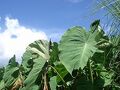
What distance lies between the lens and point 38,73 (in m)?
3.43

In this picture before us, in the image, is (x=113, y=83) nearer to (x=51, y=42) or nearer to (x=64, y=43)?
(x=64, y=43)

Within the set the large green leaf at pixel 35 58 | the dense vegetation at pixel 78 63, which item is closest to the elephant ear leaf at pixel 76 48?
the dense vegetation at pixel 78 63

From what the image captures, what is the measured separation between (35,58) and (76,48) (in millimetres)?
639

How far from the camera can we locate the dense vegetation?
3078mm

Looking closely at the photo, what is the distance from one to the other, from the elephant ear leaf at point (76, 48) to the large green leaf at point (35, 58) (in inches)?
11.4

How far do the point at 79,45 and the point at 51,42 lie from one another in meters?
0.50

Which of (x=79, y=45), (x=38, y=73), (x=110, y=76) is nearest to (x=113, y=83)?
(x=110, y=76)

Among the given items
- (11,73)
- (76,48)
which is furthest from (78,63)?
(11,73)

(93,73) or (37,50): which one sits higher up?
(37,50)

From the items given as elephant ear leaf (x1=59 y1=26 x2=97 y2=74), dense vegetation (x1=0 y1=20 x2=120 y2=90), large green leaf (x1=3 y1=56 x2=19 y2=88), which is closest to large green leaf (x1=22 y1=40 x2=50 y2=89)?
dense vegetation (x1=0 y1=20 x2=120 y2=90)

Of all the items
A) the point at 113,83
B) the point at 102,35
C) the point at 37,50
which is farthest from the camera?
the point at 37,50

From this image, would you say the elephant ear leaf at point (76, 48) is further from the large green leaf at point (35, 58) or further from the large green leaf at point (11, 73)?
the large green leaf at point (11, 73)

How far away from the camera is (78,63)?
3.05 metres

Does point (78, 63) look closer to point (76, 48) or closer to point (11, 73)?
point (76, 48)
